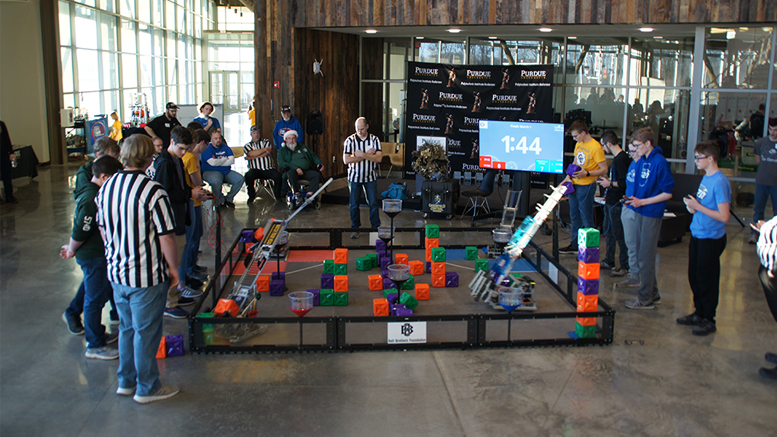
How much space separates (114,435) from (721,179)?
15.0ft

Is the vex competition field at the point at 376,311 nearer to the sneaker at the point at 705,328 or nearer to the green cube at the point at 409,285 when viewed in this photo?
the green cube at the point at 409,285

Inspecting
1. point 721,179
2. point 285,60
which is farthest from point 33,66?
point 721,179

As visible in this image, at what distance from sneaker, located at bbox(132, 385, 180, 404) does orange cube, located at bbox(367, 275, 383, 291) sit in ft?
7.99

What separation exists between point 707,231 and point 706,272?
1.12 ft

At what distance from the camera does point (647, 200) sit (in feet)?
18.4

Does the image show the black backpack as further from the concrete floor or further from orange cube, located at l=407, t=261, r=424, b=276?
the concrete floor

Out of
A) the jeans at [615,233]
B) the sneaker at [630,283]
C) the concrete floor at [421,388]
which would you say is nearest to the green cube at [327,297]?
the concrete floor at [421,388]

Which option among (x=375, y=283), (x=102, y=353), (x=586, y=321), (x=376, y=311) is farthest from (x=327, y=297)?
(x=586, y=321)

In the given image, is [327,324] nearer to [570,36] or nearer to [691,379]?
[691,379]

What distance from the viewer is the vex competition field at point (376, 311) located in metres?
4.85

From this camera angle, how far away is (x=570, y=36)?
40.4 feet

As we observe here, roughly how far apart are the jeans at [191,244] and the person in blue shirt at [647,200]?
4039 mm

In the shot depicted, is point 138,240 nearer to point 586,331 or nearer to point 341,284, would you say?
point 341,284

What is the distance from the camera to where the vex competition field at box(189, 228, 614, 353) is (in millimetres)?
4848
